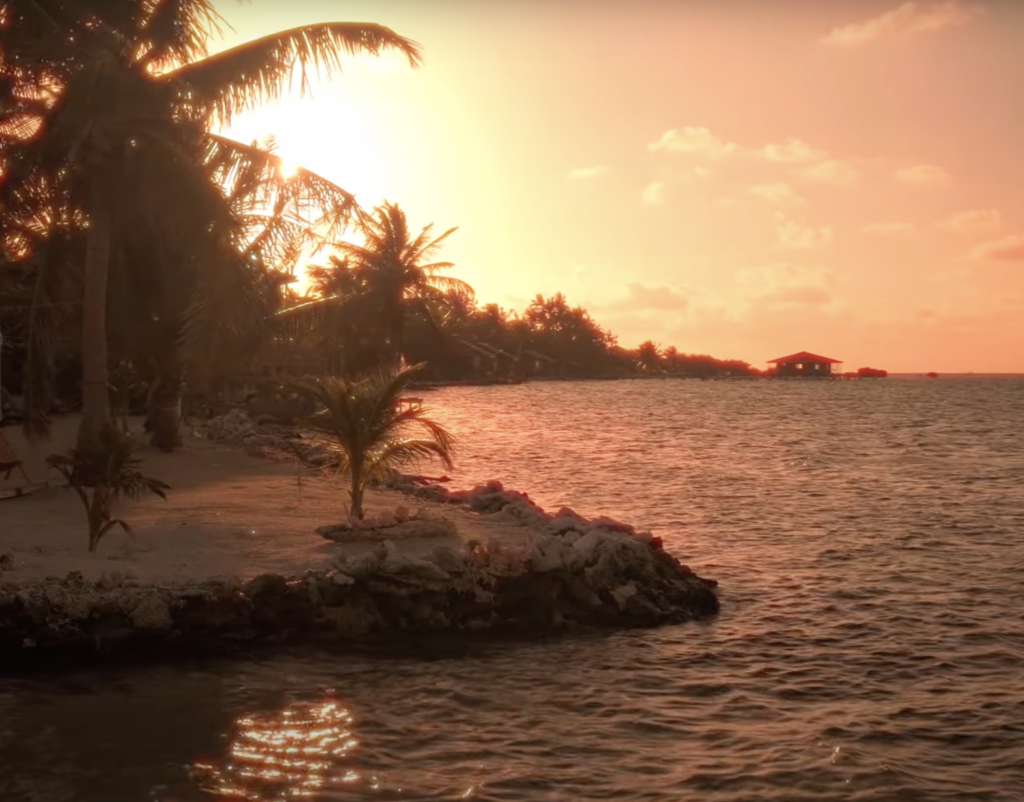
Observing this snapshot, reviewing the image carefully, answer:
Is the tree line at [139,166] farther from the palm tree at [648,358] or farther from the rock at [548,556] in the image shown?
the palm tree at [648,358]

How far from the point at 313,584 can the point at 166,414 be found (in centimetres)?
1328

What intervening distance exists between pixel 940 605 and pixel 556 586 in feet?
18.0

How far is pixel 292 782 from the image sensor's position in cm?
728

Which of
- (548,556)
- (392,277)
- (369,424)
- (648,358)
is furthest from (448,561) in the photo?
(648,358)

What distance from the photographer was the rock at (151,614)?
9875 mm

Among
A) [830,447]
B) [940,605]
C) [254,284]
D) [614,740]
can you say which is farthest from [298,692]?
[830,447]

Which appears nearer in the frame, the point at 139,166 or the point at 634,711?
the point at 634,711

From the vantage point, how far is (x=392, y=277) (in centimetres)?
4838

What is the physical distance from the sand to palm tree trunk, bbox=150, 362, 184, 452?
2.24 meters

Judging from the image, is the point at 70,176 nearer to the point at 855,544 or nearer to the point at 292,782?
the point at 292,782

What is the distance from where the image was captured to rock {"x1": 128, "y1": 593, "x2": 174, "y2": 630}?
9.88 m

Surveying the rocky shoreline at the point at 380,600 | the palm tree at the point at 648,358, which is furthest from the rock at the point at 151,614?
the palm tree at the point at 648,358

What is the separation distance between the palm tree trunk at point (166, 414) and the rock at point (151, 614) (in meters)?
12.4

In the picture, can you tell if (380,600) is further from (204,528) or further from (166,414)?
(166,414)
